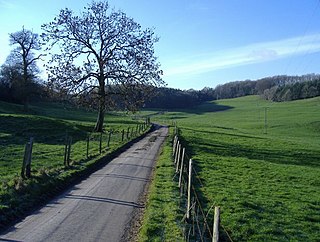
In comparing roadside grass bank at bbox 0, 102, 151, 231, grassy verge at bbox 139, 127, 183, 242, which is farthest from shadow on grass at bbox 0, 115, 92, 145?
grassy verge at bbox 139, 127, 183, 242

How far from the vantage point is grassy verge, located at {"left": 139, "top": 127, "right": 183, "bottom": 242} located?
33.6ft

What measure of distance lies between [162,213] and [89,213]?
2313 millimetres

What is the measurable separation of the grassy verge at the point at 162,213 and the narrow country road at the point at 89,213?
1.75 feet

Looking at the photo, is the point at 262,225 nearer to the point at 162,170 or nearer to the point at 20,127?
the point at 162,170

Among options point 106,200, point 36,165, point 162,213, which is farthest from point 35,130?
point 162,213

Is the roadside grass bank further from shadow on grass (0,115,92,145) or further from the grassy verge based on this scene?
the grassy verge

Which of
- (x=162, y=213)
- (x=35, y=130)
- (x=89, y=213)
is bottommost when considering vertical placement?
(x=162, y=213)

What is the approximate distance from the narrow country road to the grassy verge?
533mm

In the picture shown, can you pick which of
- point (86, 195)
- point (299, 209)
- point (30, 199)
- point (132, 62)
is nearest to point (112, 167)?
point (86, 195)

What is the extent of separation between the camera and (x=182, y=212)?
41.4ft

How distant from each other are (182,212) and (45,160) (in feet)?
42.2

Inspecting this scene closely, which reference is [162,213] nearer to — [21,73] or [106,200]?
[106,200]

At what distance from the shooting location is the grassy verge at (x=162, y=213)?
33.6 feet

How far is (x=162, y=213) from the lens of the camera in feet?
40.5
